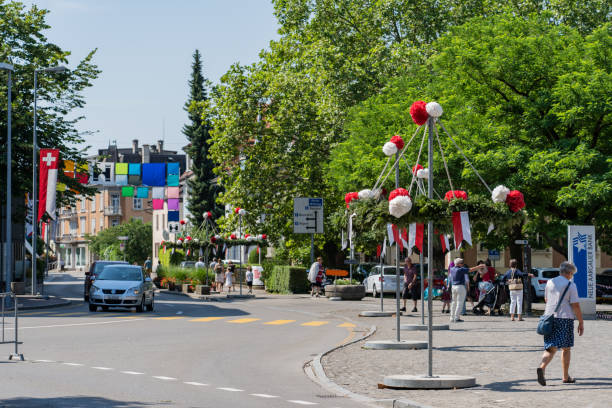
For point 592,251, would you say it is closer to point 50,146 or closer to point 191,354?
point 191,354

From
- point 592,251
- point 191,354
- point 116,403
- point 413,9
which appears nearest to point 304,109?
point 413,9

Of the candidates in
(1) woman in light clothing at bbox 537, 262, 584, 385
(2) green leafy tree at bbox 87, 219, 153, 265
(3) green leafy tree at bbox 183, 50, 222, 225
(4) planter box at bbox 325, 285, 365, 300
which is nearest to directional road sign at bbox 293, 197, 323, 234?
(4) planter box at bbox 325, 285, 365, 300

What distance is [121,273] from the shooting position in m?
30.8

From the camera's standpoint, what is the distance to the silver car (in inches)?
1160

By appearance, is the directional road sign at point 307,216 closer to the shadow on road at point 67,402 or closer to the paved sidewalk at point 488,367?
the paved sidewalk at point 488,367

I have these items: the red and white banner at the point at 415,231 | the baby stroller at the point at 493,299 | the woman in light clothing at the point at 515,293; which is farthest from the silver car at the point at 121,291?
the red and white banner at the point at 415,231

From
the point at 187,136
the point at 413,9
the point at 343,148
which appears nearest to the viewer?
the point at 343,148

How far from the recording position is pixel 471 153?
29516 mm

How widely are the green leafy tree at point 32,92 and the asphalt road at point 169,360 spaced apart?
1336 cm

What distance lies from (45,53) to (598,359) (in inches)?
1280

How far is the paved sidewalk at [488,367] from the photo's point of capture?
10.1 meters

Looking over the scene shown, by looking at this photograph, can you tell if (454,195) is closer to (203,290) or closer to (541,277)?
(541,277)

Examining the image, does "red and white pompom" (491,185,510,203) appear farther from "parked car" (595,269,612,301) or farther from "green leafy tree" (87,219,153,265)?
"green leafy tree" (87,219,153,265)

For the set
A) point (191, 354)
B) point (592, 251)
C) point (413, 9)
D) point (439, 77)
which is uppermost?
point (413, 9)
